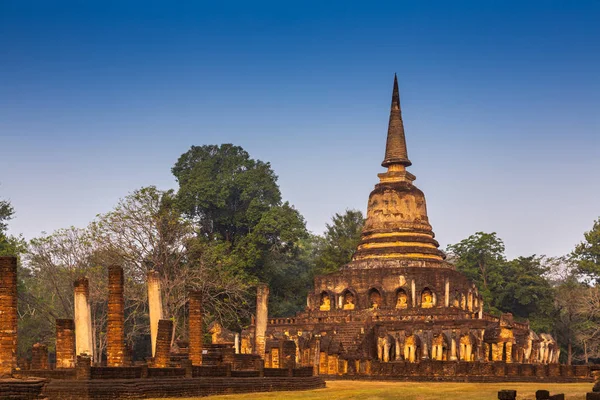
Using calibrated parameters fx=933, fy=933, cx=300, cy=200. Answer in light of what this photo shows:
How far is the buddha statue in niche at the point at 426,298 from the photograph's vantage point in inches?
1807

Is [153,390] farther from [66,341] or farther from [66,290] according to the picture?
[66,290]

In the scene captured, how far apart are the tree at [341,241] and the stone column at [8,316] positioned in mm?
37580

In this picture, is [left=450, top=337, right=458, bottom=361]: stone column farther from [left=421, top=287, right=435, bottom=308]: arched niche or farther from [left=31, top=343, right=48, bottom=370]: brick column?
[left=31, top=343, right=48, bottom=370]: brick column

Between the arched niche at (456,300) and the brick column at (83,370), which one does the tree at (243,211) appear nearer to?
the arched niche at (456,300)

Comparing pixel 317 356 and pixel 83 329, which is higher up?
pixel 83 329

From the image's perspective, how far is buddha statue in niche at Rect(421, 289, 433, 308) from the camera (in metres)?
45.9

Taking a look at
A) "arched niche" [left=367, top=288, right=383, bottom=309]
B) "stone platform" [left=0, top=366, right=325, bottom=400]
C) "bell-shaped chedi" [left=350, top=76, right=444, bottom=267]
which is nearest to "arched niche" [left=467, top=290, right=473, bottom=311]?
"bell-shaped chedi" [left=350, top=76, right=444, bottom=267]

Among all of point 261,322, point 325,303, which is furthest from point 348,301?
point 261,322

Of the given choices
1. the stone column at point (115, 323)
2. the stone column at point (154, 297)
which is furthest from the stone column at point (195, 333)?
the stone column at point (115, 323)

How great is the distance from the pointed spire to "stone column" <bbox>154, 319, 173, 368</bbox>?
27.3m

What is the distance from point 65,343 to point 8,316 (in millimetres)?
5161

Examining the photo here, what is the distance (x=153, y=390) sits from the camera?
22.7 meters

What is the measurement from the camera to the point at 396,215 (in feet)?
167

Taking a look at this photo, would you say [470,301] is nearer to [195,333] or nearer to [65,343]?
[195,333]
